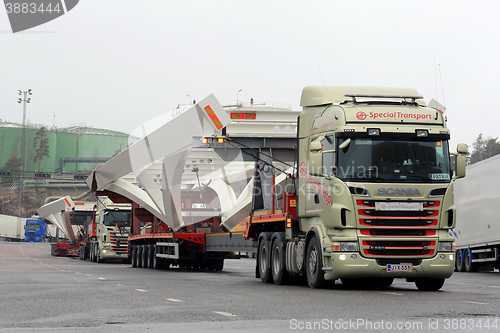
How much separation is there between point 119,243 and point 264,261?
23.9m

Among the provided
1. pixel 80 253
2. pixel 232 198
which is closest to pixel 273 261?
pixel 232 198

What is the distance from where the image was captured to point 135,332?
25.0 ft

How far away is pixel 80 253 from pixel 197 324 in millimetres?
44372

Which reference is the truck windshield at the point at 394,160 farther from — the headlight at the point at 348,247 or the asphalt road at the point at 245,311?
the asphalt road at the point at 245,311

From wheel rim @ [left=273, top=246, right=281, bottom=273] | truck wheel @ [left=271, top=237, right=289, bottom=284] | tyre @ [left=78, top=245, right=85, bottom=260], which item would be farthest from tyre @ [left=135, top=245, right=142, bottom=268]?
tyre @ [left=78, top=245, right=85, bottom=260]

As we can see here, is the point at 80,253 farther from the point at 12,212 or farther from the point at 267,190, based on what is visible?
the point at 12,212

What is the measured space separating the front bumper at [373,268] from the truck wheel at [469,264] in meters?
13.7

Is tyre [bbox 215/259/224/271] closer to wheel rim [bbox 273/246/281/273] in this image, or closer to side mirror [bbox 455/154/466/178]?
wheel rim [bbox 273/246/281/273]

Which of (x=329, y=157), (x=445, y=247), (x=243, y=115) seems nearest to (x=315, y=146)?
(x=329, y=157)

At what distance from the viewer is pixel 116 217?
134 feet

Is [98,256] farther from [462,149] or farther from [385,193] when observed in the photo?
[462,149]

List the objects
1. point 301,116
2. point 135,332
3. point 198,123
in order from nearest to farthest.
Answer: point 135,332 < point 301,116 < point 198,123

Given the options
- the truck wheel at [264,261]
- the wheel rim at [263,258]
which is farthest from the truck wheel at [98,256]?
the wheel rim at [263,258]

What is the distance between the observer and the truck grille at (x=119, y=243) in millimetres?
40625
